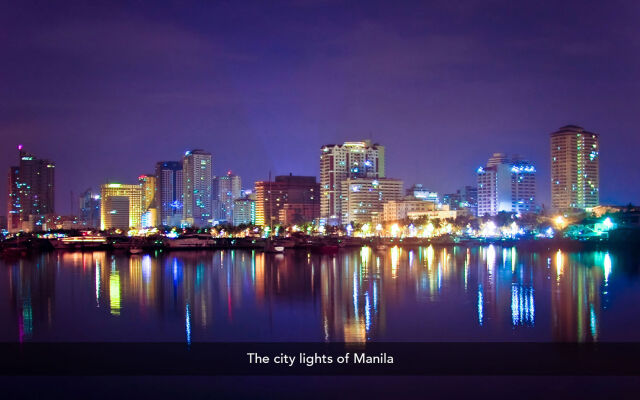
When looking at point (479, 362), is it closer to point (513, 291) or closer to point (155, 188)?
point (513, 291)

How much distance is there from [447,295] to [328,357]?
12111 millimetres

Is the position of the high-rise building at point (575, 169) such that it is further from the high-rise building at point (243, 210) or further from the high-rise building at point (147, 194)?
the high-rise building at point (147, 194)

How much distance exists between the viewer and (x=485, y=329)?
17.4 meters

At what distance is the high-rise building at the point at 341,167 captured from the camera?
14238 cm

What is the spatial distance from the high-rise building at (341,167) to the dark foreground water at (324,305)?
344 feet

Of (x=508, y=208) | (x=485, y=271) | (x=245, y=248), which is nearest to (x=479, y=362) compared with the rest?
(x=485, y=271)

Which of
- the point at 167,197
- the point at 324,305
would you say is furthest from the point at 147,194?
the point at 324,305

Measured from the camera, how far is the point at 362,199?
136 meters

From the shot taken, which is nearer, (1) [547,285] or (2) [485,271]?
(1) [547,285]

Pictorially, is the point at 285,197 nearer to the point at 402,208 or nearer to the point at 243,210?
the point at 243,210

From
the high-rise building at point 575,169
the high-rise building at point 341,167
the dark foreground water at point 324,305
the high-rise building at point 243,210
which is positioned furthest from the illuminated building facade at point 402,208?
the dark foreground water at point 324,305

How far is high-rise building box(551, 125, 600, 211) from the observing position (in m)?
142

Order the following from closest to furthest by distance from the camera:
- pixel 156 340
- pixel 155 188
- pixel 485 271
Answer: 1. pixel 156 340
2. pixel 485 271
3. pixel 155 188

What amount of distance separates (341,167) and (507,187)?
124 feet
